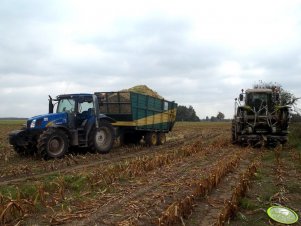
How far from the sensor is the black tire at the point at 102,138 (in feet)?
48.9

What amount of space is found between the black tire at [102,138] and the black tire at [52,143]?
153cm

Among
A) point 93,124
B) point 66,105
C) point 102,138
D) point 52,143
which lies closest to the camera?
point 52,143

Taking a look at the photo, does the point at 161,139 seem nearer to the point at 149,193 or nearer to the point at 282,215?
the point at 149,193

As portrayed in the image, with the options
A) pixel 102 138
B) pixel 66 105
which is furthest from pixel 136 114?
pixel 66 105

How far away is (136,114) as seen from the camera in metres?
17.1

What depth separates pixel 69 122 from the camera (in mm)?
14133

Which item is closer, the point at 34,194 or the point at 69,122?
the point at 34,194

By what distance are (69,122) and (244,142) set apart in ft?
28.3

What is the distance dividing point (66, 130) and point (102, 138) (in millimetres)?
2079

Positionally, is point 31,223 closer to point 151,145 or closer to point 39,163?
point 39,163

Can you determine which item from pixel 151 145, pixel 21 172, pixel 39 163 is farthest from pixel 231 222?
pixel 151 145

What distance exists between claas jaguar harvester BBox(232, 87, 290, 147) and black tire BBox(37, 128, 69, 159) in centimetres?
841

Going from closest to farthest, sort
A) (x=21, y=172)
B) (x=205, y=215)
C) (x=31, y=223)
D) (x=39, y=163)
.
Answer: (x=31, y=223), (x=205, y=215), (x=21, y=172), (x=39, y=163)

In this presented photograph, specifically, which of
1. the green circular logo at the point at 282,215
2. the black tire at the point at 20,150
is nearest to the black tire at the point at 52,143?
the black tire at the point at 20,150
